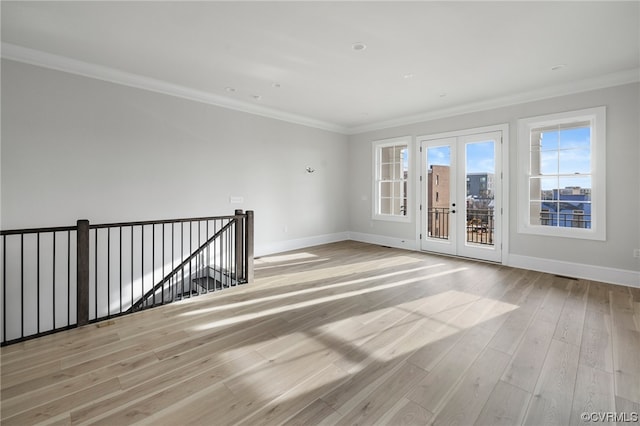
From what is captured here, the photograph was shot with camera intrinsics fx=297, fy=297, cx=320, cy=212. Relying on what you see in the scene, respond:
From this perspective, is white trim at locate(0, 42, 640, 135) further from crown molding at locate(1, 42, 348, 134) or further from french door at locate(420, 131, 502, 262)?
french door at locate(420, 131, 502, 262)

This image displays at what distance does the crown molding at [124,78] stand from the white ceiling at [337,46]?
0.02m

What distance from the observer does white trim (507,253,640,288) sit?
418 cm

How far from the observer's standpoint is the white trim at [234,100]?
3667mm

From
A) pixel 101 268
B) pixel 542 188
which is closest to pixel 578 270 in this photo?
pixel 542 188

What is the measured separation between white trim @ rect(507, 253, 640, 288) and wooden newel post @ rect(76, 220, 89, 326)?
6.16 meters

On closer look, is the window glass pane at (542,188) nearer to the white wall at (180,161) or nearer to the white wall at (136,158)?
the white wall at (180,161)

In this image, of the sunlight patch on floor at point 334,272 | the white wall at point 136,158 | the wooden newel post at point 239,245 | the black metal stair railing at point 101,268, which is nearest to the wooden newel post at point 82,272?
the black metal stair railing at point 101,268

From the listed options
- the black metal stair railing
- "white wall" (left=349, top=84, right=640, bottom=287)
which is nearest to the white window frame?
"white wall" (left=349, top=84, right=640, bottom=287)

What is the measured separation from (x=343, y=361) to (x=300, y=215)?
476 centimetres

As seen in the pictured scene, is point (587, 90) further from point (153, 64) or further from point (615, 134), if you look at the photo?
point (153, 64)

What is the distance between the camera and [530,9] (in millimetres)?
2736

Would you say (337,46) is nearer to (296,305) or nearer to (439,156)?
(296,305)

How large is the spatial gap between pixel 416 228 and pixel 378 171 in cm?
174

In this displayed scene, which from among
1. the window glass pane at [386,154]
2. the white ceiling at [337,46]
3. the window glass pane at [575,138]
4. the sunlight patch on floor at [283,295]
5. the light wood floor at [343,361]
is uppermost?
the white ceiling at [337,46]
